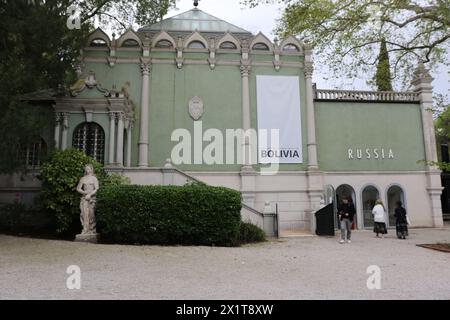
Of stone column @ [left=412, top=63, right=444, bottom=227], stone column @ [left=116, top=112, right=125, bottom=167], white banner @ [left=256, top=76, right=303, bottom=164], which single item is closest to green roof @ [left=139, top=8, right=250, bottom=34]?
white banner @ [left=256, top=76, right=303, bottom=164]

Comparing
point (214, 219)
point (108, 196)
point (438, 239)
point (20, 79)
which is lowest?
point (438, 239)

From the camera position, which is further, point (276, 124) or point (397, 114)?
point (397, 114)

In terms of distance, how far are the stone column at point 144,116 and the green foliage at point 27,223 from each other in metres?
5.15

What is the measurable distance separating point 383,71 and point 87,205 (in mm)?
20862

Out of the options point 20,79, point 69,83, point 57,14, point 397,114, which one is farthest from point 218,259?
point 397,114

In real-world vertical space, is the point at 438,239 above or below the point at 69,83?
below

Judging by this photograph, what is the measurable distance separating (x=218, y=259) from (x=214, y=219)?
7.93ft

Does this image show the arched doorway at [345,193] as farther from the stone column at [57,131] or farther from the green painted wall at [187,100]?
the stone column at [57,131]

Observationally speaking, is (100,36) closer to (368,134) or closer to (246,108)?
(246,108)

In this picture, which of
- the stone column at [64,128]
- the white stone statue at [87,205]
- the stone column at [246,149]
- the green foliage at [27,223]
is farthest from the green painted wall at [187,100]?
the white stone statue at [87,205]

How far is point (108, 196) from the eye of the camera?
11078mm

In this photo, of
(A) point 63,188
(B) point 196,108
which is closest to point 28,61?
(A) point 63,188

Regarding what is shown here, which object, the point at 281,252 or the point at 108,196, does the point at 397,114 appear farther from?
the point at 108,196

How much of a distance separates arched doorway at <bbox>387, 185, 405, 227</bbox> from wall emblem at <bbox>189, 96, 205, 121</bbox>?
10960 millimetres
